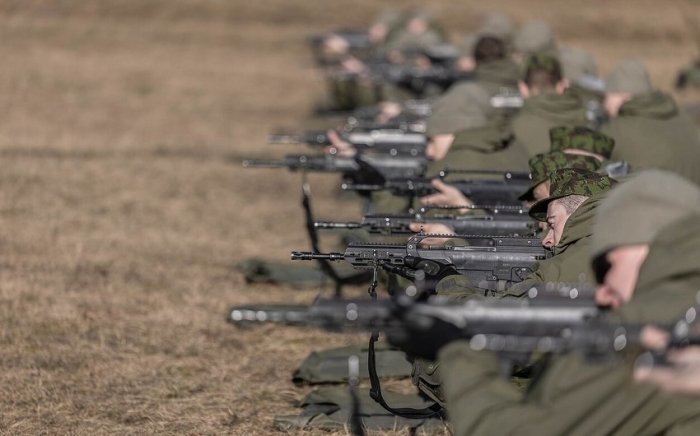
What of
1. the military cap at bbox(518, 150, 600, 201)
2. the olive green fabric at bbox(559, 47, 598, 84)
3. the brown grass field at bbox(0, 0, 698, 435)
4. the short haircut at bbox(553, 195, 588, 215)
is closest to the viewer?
the short haircut at bbox(553, 195, 588, 215)

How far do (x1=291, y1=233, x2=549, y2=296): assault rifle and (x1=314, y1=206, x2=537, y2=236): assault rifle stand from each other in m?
1.21

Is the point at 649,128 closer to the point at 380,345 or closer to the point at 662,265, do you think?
the point at 380,345

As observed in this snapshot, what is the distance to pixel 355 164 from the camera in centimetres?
1128

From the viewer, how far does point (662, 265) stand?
446cm

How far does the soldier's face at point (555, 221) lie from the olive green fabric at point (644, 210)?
6.97 feet

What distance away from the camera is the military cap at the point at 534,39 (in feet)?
56.2

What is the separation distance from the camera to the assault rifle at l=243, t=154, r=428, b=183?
1095 centimetres

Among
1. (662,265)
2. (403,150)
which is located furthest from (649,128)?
(662,265)

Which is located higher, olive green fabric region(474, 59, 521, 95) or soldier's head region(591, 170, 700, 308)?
soldier's head region(591, 170, 700, 308)

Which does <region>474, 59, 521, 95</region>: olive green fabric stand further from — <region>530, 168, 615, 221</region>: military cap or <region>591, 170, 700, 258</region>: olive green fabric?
<region>591, 170, 700, 258</region>: olive green fabric

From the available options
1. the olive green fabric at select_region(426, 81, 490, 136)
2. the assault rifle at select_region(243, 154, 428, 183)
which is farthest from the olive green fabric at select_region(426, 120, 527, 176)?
the assault rifle at select_region(243, 154, 428, 183)

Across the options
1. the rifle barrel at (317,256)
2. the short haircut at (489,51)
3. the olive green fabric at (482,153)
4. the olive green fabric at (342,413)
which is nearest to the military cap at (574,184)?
the rifle barrel at (317,256)

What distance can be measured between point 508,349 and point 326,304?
617 mm

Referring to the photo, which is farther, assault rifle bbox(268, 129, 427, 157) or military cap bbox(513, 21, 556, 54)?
military cap bbox(513, 21, 556, 54)
